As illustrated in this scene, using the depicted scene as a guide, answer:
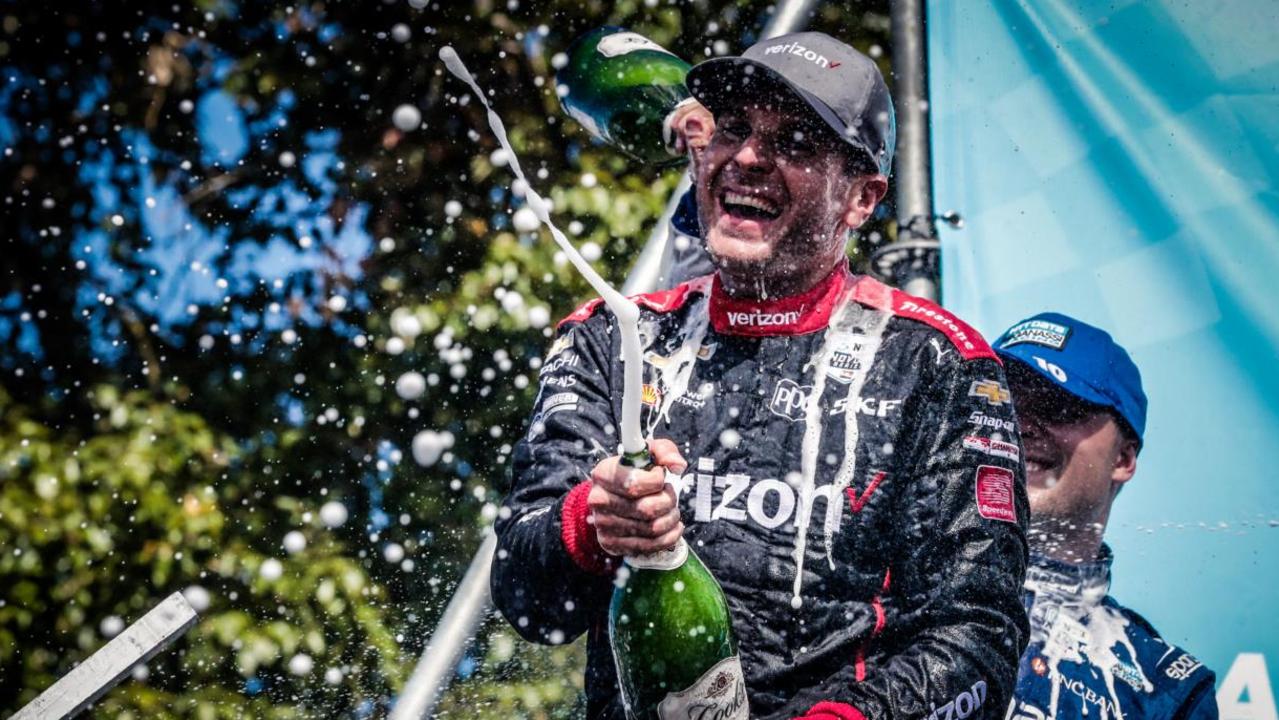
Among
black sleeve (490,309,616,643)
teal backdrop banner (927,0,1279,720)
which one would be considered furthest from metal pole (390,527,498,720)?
teal backdrop banner (927,0,1279,720)

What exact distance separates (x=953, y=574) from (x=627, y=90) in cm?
211

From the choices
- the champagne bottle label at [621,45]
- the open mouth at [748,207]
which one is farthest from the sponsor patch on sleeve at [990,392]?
the champagne bottle label at [621,45]

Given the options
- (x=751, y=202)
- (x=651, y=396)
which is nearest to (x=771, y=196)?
(x=751, y=202)

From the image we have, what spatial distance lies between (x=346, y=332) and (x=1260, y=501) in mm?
4313

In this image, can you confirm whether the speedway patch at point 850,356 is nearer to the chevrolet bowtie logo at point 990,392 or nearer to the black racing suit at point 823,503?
the black racing suit at point 823,503

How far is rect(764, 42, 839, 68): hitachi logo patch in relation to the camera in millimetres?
2271

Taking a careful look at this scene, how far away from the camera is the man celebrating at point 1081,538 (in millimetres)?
2451

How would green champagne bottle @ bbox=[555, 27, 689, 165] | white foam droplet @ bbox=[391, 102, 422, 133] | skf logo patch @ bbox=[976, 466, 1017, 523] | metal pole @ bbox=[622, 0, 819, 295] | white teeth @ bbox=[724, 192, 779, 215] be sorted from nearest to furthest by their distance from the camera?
skf logo patch @ bbox=[976, 466, 1017, 523] → white teeth @ bbox=[724, 192, 779, 215] → metal pole @ bbox=[622, 0, 819, 295] → green champagne bottle @ bbox=[555, 27, 689, 165] → white foam droplet @ bbox=[391, 102, 422, 133]

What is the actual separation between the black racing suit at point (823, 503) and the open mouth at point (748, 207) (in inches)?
7.4

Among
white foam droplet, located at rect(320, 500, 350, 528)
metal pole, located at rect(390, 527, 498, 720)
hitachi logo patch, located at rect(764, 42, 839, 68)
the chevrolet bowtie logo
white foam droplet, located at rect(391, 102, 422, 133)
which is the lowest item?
white foam droplet, located at rect(320, 500, 350, 528)

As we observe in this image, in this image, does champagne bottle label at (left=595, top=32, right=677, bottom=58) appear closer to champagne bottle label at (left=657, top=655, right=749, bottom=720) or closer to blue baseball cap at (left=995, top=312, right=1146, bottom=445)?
blue baseball cap at (left=995, top=312, right=1146, bottom=445)

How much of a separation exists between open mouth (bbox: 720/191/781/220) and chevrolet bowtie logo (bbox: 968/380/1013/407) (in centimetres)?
53

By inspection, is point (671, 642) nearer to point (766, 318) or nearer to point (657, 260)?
point (766, 318)

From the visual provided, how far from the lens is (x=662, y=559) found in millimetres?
1746
